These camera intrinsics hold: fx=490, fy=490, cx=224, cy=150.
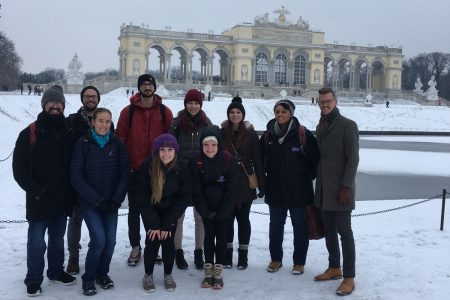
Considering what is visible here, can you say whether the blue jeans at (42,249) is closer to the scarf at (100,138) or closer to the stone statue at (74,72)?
the scarf at (100,138)

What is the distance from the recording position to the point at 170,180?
5.31 m

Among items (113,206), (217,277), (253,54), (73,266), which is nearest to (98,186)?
(113,206)

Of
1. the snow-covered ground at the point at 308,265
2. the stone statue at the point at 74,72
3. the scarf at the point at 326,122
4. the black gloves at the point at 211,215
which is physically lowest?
the snow-covered ground at the point at 308,265

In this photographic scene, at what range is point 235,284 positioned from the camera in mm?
5609

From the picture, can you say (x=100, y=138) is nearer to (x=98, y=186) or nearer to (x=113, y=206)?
(x=98, y=186)

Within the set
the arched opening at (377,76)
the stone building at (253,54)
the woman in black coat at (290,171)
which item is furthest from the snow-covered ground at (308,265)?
the arched opening at (377,76)

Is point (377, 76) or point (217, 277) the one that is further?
point (377, 76)

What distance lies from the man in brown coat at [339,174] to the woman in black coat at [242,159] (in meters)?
0.80

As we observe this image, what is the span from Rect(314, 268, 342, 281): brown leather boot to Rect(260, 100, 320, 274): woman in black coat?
11.5 inches

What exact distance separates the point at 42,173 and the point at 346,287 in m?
3.52

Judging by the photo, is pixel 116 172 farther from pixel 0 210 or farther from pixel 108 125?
pixel 0 210

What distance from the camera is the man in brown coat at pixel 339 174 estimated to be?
545cm

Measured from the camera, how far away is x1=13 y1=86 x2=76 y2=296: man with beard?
509cm

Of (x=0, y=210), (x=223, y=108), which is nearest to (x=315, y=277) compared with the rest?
(x=0, y=210)
